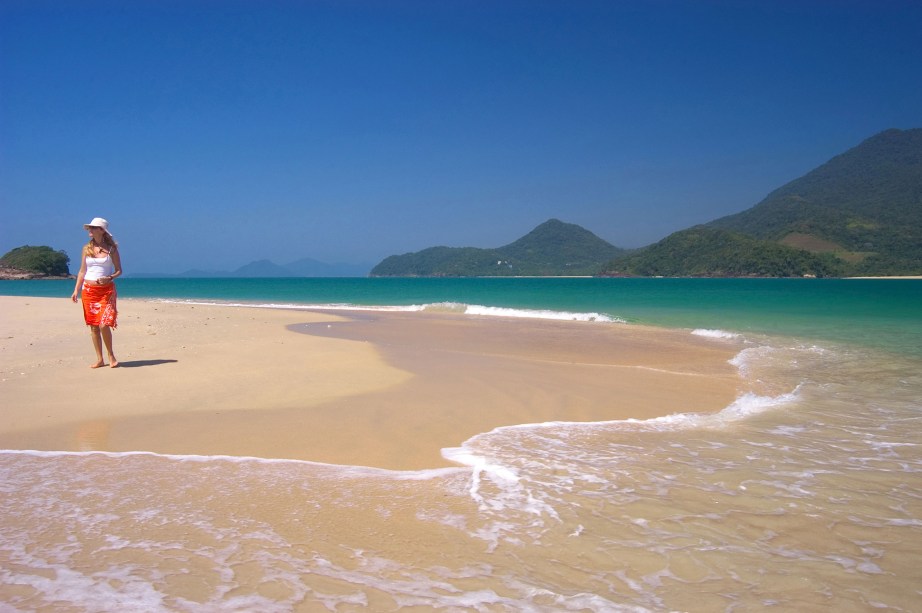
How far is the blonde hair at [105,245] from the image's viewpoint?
25.4 ft

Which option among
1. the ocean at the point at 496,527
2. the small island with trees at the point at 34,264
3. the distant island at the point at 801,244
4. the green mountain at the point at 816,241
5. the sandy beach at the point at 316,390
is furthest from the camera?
the distant island at the point at 801,244

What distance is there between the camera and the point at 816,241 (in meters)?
124

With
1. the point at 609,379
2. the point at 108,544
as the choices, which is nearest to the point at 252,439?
the point at 108,544

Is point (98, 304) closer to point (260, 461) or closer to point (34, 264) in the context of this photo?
point (260, 461)

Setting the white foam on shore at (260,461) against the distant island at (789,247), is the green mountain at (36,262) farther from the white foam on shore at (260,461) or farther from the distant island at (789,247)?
the white foam on shore at (260,461)

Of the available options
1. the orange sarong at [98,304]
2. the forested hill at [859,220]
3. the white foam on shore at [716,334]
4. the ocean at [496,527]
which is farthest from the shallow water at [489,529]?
the forested hill at [859,220]

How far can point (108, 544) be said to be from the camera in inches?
122

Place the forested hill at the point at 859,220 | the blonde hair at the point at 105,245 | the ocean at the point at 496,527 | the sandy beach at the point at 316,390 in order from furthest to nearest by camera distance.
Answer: the forested hill at the point at 859,220 → the blonde hair at the point at 105,245 → the sandy beach at the point at 316,390 → the ocean at the point at 496,527

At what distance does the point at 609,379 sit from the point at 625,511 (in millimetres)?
5204

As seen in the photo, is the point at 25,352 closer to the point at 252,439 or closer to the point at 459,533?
the point at 252,439

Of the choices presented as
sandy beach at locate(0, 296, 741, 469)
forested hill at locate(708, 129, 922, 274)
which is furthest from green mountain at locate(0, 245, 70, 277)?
forested hill at locate(708, 129, 922, 274)

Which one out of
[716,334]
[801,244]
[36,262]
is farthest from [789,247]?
[36,262]

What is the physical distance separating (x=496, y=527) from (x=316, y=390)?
4.39 m

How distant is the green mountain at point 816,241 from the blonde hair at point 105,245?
404 ft
